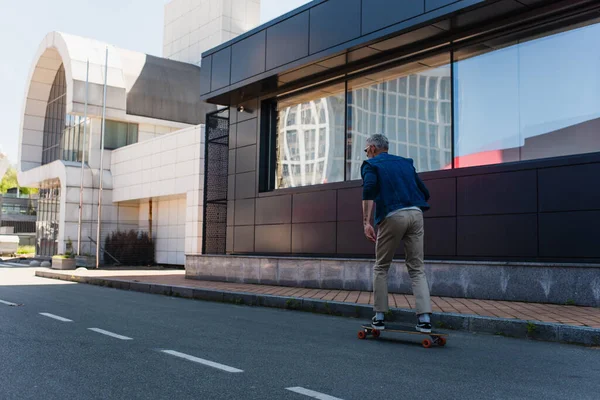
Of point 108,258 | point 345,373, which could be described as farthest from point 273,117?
point 108,258

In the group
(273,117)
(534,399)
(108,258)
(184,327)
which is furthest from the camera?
(108,258)

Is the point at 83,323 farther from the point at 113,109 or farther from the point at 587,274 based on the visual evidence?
the point at 113,109

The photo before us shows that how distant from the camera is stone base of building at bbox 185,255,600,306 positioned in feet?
26.6

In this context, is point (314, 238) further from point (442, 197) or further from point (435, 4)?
point (435, 4)

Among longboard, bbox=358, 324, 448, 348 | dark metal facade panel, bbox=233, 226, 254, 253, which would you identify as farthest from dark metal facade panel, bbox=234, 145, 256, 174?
longboard, bbox=358, 324, 448, 348

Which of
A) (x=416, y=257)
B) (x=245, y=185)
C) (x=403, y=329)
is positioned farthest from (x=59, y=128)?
(x=403, y=329)

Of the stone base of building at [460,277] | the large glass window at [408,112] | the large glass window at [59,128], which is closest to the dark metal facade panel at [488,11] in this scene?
the large glass window at [408,112]

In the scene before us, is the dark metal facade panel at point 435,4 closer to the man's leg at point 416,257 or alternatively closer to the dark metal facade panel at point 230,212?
the man's leg at point 416,257

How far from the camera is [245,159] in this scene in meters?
15.5

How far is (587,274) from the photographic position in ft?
26.2

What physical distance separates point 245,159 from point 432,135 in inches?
225

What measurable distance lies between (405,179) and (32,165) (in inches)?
1308

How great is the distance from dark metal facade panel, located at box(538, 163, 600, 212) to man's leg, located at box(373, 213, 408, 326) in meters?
4.07

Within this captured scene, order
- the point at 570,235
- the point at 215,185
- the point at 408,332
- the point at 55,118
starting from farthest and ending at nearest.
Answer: the point at 55,118 < the point at 215,185 < the point at 570,235 < the point at 408,332
